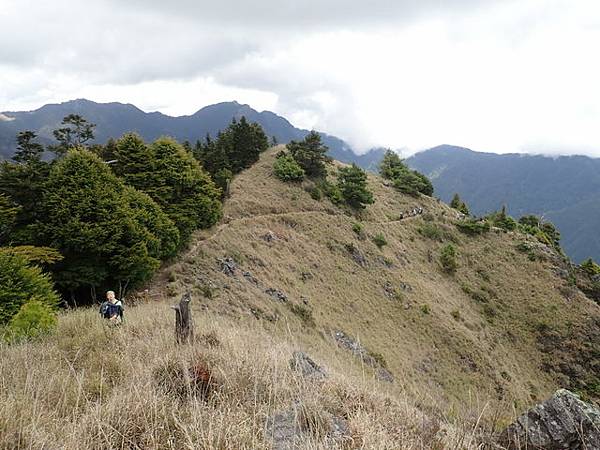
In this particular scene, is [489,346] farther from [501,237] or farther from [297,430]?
[297,430]

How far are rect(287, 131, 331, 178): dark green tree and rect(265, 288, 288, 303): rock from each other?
26.4 meters

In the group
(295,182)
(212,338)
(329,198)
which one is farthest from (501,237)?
(212,338)

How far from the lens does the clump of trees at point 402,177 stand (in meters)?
62.8

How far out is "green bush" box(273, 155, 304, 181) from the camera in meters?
48.7

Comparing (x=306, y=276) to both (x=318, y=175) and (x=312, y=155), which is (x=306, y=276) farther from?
(x=312, y=155)

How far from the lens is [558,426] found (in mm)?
5145

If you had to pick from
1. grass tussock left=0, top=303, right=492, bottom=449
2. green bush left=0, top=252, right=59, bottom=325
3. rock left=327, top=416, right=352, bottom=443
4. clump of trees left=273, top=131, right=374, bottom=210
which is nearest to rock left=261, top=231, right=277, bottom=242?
clump of trees left=273, top=131, right=374, bottom=210

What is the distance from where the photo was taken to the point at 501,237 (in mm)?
54344

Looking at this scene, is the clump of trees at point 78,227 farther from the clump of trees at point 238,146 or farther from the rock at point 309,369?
the clump of trees at point 238,146

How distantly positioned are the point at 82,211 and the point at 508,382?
1329 inches

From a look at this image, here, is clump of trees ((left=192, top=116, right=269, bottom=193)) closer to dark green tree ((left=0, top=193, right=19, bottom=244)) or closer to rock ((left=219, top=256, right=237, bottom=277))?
rock ((left=219, top=256, right=237, bottom=277))

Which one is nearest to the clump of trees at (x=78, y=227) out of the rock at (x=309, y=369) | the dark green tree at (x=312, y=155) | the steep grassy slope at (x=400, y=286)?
the steep grassy slope at (x=400, y=286)

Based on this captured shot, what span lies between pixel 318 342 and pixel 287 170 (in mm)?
31984

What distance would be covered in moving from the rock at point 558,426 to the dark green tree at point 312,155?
4720 cm
